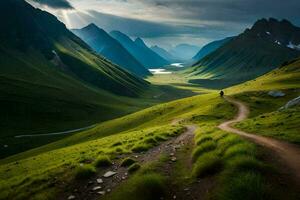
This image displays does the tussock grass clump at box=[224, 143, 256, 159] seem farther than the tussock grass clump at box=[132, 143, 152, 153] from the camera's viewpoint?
No

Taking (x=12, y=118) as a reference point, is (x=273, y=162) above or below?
below

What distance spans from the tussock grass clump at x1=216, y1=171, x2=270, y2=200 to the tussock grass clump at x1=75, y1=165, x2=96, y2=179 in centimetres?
927

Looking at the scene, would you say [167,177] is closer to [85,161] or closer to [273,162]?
[273,162]

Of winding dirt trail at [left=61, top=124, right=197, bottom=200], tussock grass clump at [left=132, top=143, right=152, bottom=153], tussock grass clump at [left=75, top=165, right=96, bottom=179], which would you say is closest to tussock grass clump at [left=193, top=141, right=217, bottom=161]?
winding dirt trail at [left=61, top=124, right=197, bottom=200]

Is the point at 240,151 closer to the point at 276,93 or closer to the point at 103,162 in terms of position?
the point at 103,162

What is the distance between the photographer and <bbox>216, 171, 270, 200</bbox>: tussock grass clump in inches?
582

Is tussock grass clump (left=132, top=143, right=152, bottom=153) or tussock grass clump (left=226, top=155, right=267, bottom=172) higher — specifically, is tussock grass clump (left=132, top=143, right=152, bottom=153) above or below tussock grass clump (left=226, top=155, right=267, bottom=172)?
above

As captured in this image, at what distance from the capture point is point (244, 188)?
1520cm

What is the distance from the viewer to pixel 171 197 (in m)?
17.6

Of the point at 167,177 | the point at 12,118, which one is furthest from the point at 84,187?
the point at 12,118

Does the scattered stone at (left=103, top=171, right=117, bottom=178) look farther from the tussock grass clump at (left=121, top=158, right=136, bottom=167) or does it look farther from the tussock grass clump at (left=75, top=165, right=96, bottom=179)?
the tussock grass clump at (left=121, top=158, right=136, bottom=167)

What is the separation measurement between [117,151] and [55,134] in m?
126

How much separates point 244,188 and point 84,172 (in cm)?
1085

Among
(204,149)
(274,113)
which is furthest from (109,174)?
(274,113)
